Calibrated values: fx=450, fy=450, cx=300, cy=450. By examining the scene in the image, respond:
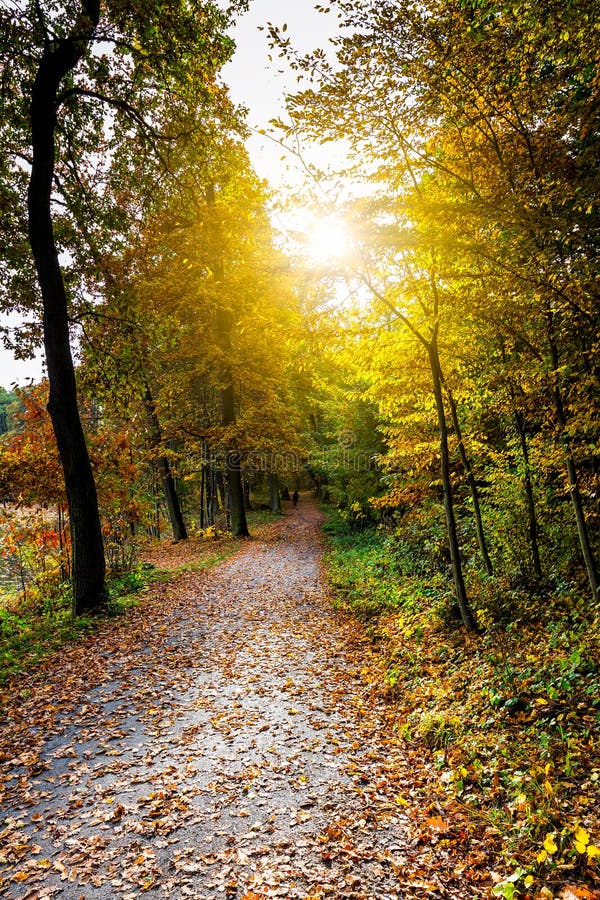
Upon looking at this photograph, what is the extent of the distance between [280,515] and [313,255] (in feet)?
84.1

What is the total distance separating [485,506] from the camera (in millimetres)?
10055

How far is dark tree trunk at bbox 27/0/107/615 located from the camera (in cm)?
853

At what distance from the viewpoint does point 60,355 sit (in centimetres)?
900

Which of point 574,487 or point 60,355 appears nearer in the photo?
point 574,487

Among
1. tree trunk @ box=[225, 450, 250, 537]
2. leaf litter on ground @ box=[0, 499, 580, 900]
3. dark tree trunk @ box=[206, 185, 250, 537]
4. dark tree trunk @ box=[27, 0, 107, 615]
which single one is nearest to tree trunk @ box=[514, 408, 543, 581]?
leaf litter on ground @ box=[0, 499, 580, 900]

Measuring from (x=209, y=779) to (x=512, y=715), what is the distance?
127 inches

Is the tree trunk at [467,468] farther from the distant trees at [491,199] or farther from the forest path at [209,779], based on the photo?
the forest path at [209,779]

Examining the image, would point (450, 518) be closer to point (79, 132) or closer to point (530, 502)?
point (530, 502)

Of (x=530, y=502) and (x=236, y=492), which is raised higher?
(x=236, y=492)

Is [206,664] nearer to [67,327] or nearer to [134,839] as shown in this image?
[134,839]

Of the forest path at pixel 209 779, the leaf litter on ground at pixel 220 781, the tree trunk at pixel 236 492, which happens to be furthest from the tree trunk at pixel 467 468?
the tree trunk at pixel 236 492

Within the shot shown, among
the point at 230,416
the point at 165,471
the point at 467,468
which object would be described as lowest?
the point at 467,468

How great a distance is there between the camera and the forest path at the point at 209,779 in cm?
336

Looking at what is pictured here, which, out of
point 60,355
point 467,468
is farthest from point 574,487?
point 60,355
